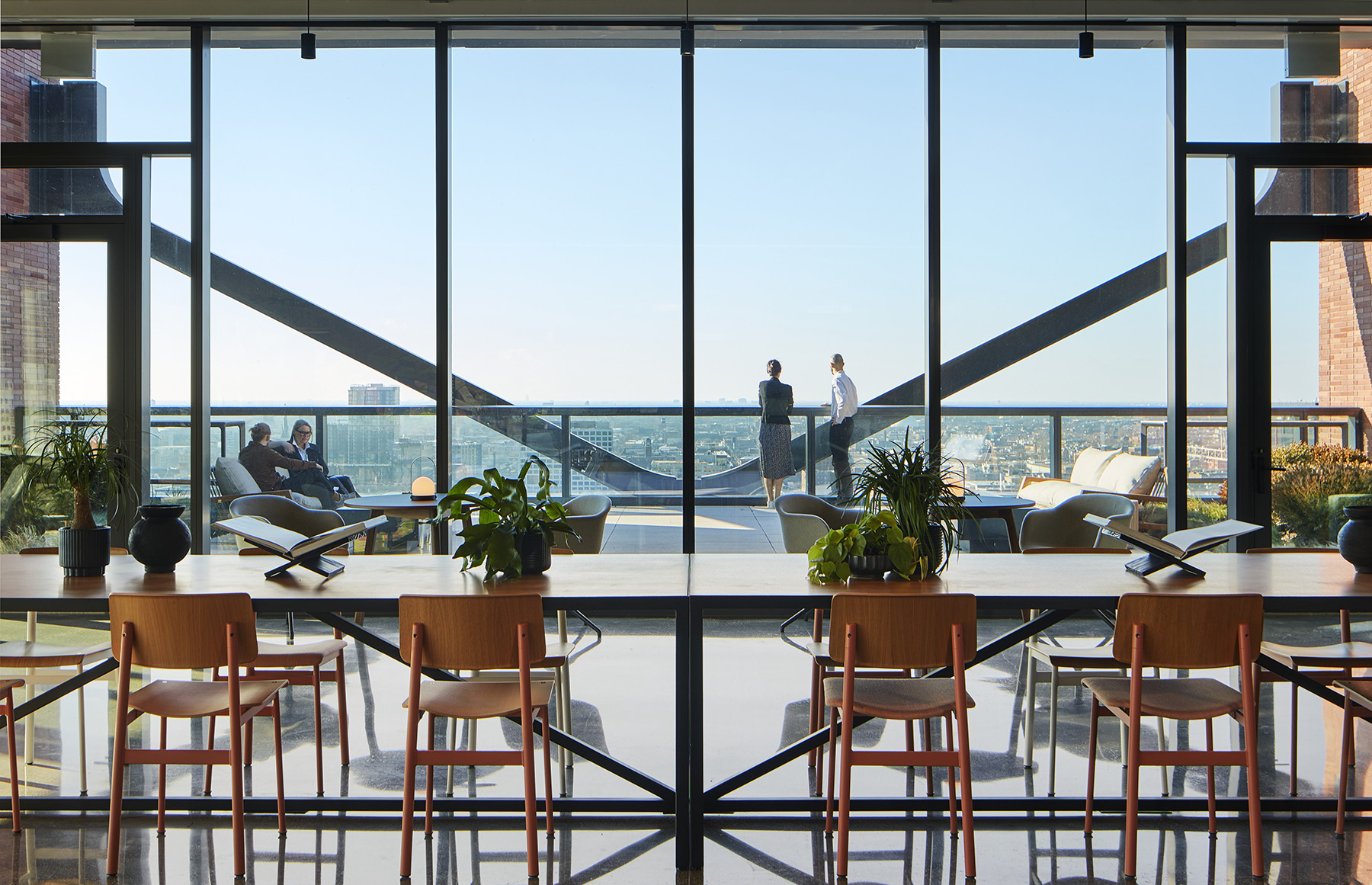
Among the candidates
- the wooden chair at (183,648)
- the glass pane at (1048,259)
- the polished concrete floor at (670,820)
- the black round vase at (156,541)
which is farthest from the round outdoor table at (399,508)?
the glass pane at (1048,259)

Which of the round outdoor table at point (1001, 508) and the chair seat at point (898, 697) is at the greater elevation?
the round outdoor table at point (1001, 508)

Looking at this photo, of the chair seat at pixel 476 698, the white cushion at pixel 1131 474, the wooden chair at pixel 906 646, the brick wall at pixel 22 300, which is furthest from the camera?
the white cushion at pixel 1131 474

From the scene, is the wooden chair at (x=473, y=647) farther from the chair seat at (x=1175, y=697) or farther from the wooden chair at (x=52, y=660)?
the chair seat at (x=1175, y=697)

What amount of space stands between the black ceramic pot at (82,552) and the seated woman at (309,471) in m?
2.81

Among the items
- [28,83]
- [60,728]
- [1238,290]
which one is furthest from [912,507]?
[28,83]

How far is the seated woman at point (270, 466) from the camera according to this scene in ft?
19.6

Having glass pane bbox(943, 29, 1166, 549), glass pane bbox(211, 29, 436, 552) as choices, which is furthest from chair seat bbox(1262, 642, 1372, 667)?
glass pane bbox(211, 29, 436, 552)

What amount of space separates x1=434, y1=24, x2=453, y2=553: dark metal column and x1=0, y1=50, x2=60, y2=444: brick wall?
2.30 metres

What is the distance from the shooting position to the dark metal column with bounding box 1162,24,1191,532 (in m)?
5.87

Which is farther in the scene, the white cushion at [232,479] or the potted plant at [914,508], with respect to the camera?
the white cushion at [232,479]

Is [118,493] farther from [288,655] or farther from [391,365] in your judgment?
[288,655]

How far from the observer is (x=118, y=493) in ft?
18.8

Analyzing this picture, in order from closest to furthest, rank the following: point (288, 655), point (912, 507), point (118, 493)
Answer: point (912, 507) → point (288, 655) → point (118, 493)

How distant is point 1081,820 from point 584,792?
65.3 inches
